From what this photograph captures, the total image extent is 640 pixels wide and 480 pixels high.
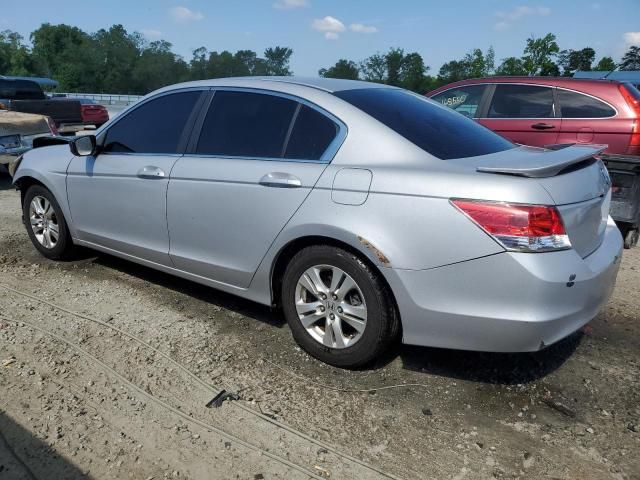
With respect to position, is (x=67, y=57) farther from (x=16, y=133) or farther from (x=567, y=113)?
(x=567, y=113)

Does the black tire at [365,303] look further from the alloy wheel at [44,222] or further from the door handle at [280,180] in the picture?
the alloy wheel at [44,222]

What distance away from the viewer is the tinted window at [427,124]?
123 inches

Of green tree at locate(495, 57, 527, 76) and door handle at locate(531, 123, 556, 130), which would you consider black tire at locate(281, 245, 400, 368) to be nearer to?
door handle at locate(531, 123, 556, 130)

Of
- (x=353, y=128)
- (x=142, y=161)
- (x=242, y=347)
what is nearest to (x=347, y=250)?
(x=353, y=128)

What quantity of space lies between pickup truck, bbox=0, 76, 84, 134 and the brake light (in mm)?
11159

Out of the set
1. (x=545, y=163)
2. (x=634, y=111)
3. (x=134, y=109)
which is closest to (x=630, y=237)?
(x=634, y=111)

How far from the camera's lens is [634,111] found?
21.2ft

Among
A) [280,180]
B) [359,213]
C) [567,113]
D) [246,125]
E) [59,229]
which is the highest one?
[246,125]

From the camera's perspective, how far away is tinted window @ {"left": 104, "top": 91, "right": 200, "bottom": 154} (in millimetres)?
3988

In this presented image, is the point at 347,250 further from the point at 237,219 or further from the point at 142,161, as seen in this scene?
the point at 142,161

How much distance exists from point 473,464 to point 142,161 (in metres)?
3.02

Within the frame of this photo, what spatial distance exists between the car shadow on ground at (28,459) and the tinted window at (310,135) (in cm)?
200

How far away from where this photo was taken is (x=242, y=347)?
3492 mm

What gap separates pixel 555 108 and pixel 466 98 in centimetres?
125
